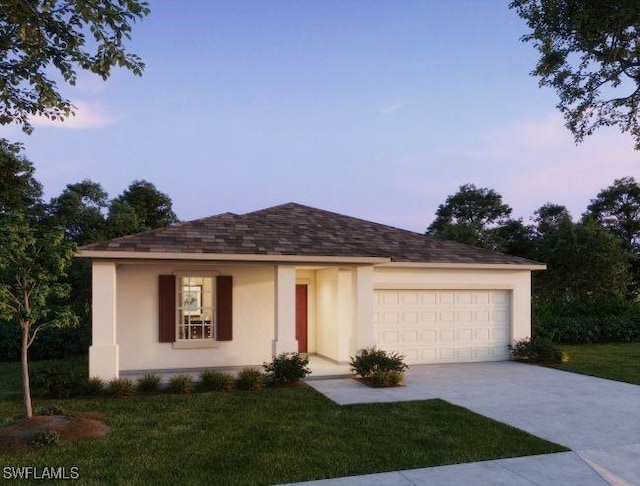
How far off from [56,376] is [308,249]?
589 centimetres

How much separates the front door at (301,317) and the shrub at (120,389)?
6116mm

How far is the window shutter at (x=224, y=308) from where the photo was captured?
12.9 metres

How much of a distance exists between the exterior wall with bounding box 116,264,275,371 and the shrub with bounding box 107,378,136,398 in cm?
275

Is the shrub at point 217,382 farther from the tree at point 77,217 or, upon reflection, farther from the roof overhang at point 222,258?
the tree at point 77,217

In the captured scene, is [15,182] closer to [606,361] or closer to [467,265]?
[467,265]

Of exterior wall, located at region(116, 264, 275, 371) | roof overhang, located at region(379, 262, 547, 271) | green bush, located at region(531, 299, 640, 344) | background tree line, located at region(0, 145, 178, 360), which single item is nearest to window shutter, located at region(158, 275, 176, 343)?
exterior wall, located at region(116, 264, 275, 371)

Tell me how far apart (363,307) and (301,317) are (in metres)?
3.32

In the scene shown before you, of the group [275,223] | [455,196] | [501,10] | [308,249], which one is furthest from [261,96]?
[455,196]

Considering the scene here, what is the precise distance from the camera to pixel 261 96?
15.8 meters

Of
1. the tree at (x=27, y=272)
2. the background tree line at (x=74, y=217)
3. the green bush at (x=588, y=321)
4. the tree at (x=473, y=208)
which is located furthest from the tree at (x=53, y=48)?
the tree at (x=473, y=208)

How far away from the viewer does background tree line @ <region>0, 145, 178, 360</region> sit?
1510 cm

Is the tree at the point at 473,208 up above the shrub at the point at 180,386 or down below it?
above

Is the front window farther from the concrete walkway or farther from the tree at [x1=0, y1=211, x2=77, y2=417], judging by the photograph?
the tree at [x1=0, y1=211, x2=77, y2=417]

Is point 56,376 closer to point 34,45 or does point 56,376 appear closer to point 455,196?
point 34,45
